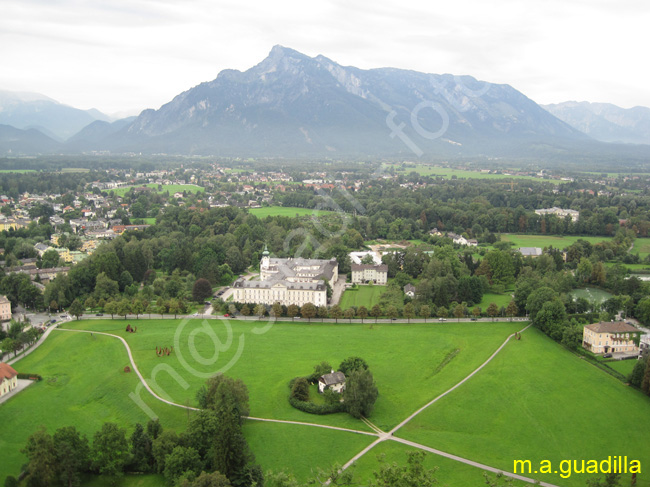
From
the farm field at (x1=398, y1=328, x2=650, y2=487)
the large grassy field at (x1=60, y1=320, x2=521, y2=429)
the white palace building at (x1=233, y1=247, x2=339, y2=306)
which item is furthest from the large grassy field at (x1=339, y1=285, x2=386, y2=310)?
the farm field at (x1=398, y1=328, x2=650, y2=487)

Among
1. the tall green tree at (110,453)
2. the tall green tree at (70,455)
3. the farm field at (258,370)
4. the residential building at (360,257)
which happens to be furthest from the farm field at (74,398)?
the residential building at (360,257)

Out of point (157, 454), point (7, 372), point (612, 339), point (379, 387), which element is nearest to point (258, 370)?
point (379, 387)

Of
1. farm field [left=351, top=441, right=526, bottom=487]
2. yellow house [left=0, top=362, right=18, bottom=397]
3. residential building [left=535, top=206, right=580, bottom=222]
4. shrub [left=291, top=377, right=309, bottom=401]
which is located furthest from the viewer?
residential building [left=535, top=206, right=580, bottom=222]

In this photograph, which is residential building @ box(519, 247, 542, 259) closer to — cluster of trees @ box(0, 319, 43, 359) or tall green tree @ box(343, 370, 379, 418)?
tall green tree @ box(343, 370, 379, 418)

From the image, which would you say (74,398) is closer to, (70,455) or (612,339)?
(70,455)

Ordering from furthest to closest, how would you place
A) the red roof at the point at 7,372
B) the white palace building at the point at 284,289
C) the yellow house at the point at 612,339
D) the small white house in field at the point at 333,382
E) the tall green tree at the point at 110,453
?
the white palace building at the point at 284,289 < the yellow house at the point at 612,339 < the red roof at the point at 7,372 < the small white house in field at the point at 333,382 < the tall green tree at the point at 110,453

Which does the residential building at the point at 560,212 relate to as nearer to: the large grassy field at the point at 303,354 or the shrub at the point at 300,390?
the large grassy field at the point at 303,354

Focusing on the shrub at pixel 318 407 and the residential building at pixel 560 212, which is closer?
the shrub at pixel 318 407
